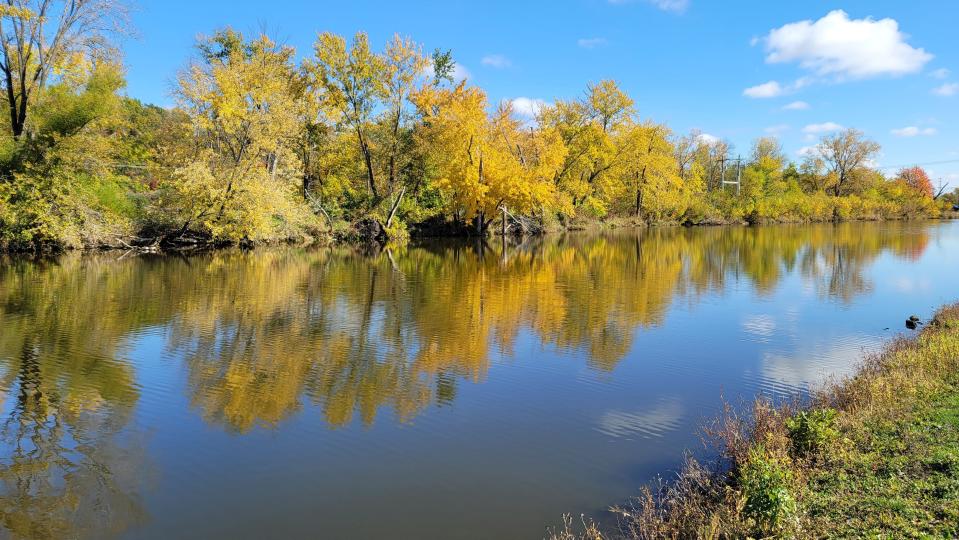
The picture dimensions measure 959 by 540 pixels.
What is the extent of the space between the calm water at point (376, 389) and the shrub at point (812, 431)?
4.64ft

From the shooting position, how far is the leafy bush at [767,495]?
5137 mm

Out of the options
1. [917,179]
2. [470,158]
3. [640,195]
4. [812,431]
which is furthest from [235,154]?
[917,179]

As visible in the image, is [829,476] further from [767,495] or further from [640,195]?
[640,195]

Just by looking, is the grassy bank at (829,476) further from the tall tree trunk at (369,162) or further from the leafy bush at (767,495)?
the tall tree trunk at (369,162)

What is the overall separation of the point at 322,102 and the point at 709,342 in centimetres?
3789

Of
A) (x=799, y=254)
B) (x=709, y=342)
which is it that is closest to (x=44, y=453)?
(x=709, y=342)

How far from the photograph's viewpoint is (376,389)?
10141 millimetres

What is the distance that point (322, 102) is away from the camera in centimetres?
4406

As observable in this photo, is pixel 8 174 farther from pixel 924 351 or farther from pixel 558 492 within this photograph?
pixel 924 351

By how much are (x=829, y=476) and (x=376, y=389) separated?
681 centimetres

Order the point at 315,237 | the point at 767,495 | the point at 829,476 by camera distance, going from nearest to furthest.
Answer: the point at 767,495 < the point at 829,476 < the point at 315,237

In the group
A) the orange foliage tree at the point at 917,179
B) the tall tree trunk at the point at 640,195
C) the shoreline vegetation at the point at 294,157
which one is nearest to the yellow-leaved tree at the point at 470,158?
the shoreline vegetation at the point at 294,157

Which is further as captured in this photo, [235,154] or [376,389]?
[235,154]

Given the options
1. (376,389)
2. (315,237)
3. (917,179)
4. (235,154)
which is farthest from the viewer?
(917,179)
